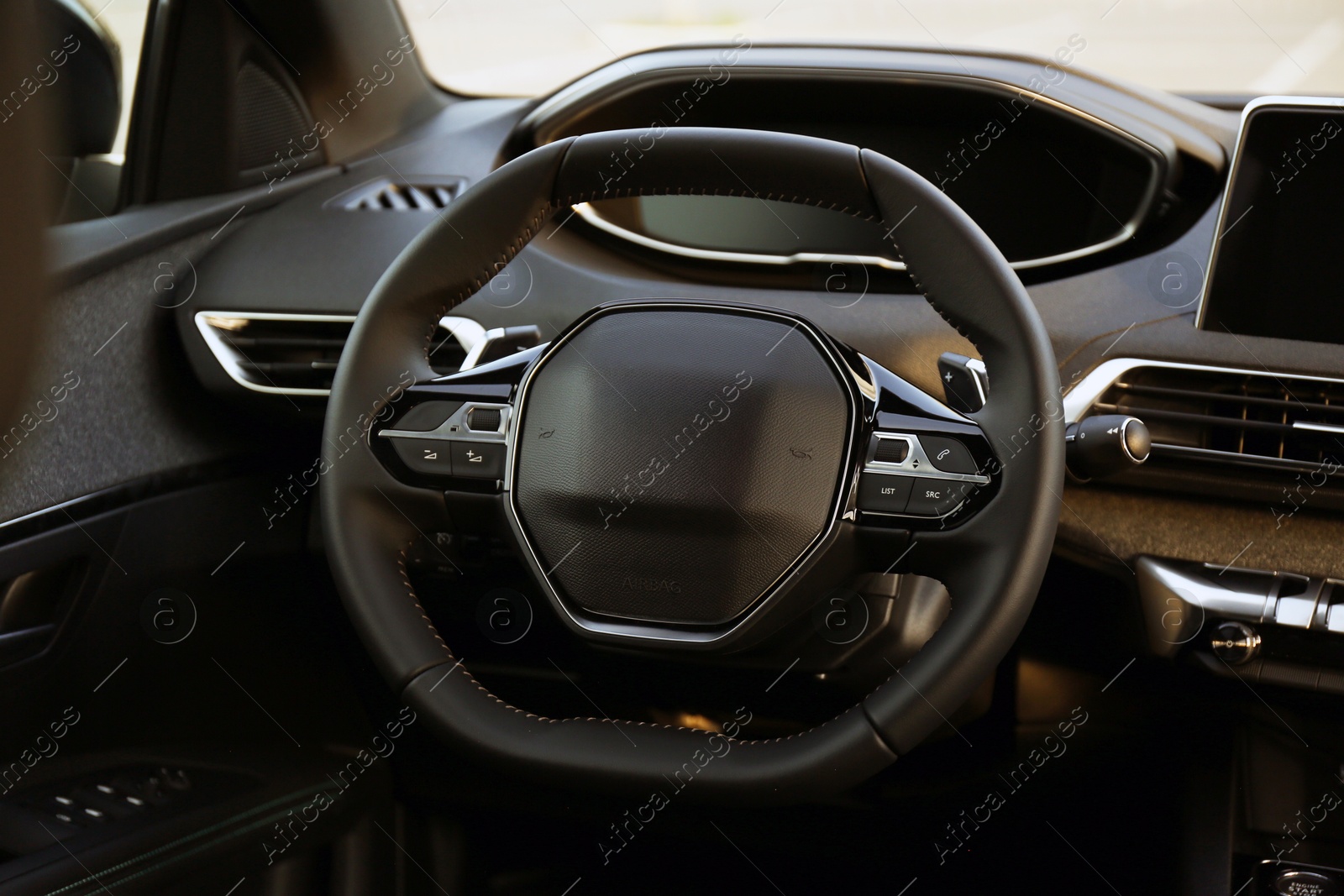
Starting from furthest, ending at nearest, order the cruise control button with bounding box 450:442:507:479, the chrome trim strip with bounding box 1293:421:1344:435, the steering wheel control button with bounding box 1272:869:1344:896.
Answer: the steering wheel control button with bounding box 1272:869:1344:896, the chrome trim strip with bounding box 1293:421:1344:435, the cruise control button with bounding box 450:442:507:479

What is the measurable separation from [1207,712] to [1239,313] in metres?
0.47

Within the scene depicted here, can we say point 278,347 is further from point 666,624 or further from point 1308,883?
point 1308,883

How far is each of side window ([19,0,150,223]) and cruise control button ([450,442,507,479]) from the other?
2.37 feet

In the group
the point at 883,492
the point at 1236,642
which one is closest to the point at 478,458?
the point at 883,492

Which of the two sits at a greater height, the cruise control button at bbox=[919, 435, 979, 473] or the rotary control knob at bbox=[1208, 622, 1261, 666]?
the cruise control button at bbox=[919, 435, 979, 473]

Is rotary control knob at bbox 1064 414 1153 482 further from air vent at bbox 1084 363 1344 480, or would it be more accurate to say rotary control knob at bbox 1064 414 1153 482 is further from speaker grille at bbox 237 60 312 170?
speaker grille at bbox 237 60 312 170

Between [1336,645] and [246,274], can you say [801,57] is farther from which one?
[1336,645]

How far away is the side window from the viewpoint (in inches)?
56.0

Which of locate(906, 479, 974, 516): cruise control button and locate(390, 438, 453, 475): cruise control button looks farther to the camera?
locate(390, 438, 453, 475): cruise control button

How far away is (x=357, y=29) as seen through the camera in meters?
1.72

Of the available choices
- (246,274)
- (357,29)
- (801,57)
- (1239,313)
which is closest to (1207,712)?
(1239,313)

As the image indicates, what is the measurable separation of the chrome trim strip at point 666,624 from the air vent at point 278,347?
1.72 ft

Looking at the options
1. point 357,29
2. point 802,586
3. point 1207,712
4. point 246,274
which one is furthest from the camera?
point 357,29

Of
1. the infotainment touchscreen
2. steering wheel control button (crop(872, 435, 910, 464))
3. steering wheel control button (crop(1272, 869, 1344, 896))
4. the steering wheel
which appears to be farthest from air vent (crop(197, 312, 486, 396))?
steering wheel control button (crop(1272, 869, 1344, 896))
